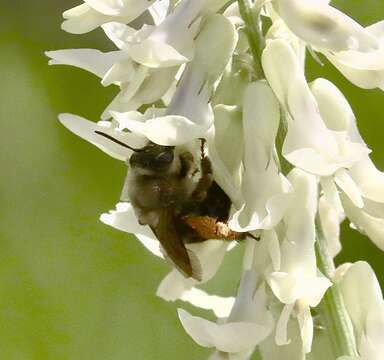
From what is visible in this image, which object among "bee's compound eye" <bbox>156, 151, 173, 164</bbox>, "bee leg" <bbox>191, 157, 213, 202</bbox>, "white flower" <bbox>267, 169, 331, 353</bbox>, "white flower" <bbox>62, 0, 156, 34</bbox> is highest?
"white flower" <bbox>62, 0, 156, 34</bbox>

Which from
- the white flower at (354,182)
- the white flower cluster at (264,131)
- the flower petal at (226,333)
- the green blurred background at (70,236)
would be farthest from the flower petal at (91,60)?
the green blurred background at (70,236)

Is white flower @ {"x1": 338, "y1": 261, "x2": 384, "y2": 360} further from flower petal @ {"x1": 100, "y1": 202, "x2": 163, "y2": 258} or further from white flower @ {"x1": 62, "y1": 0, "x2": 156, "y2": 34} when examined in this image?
white flower @ {"x1": 62, "y1": 0, "x2": 156, "y2": 34}

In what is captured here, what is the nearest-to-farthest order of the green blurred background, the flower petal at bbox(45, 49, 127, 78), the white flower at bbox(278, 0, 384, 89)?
the white flower at bbox(278, 0, 384, 89) → the flower petal at bbox(45, 49, 127, 78) → the green blurred background

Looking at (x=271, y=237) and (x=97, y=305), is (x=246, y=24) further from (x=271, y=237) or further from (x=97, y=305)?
(x=97, y=305)

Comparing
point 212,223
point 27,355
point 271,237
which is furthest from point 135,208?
point 27,355

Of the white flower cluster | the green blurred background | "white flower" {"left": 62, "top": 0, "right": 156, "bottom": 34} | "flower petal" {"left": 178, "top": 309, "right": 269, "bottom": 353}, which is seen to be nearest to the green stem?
the white flower cluster

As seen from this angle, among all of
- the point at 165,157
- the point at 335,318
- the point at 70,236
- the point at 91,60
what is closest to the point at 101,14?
the point at 91,60
